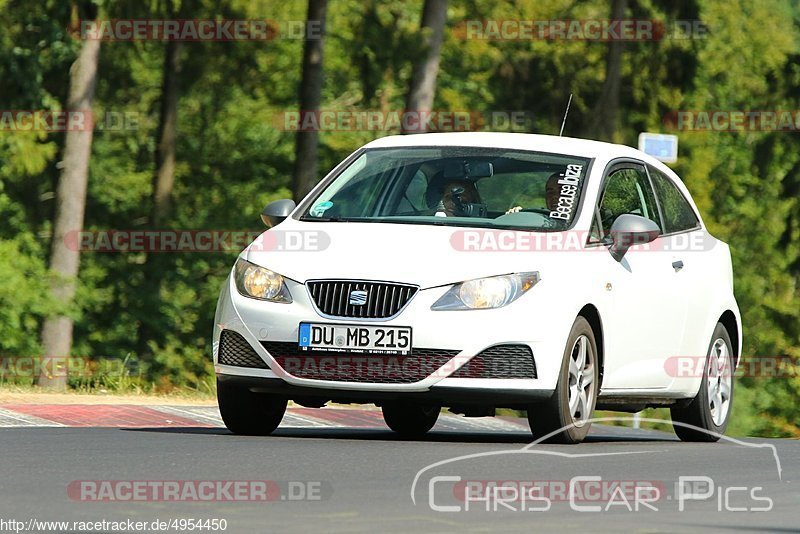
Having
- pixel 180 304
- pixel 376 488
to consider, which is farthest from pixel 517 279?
pixel 180 304

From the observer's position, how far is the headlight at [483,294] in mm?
10336

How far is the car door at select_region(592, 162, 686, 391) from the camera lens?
11391 millimetres

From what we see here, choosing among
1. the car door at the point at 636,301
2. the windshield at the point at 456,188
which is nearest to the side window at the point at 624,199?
the car door at the point at 636,301

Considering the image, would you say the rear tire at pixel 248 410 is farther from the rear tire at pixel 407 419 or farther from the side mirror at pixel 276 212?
the rear tire at pixel 407 419

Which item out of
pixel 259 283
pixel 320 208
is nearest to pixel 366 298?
pixel 259 283

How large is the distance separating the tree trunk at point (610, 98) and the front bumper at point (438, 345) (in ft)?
102

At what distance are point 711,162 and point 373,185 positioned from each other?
47.8 metres

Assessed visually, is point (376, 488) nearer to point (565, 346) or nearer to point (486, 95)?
point (565, 346)

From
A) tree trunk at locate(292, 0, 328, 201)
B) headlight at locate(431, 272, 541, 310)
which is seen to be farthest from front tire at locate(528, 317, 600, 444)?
tree trunk at locate(292, 0, 328, 201)

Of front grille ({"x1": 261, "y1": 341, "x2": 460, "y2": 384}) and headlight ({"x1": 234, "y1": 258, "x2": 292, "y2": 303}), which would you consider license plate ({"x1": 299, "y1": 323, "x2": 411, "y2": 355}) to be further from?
headlight ({"x1": 234, "y1": 258, "x2": 292, "y2": 303})

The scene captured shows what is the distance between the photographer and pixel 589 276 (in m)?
10.9

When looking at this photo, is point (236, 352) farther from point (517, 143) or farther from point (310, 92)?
point (310, 92)

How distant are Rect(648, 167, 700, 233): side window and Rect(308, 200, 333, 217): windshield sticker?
2438 millimetres

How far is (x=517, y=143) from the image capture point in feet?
39.4
